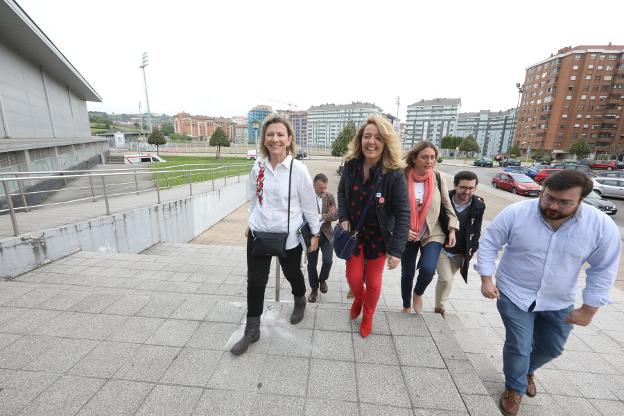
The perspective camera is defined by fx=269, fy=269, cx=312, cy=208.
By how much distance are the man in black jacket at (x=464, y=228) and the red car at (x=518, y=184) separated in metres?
16.9

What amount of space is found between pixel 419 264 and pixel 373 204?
41.8 inches

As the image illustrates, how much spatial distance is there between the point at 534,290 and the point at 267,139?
2.14 metres

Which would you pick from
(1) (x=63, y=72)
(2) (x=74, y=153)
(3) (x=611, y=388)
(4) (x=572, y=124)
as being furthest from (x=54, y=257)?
(4) (x=572, y=124)

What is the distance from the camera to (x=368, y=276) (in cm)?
224

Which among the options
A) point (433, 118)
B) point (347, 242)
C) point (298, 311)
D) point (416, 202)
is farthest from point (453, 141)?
point (433, 118)

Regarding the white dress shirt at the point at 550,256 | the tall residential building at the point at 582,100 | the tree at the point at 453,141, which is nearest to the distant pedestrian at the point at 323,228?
the white dress shirt at the point at 550,256

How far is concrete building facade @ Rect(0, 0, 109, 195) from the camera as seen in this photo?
944 centimetres

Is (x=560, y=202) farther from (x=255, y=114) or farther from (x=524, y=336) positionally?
(x=255, y=114)

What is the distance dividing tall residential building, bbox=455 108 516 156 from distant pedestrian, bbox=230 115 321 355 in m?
129

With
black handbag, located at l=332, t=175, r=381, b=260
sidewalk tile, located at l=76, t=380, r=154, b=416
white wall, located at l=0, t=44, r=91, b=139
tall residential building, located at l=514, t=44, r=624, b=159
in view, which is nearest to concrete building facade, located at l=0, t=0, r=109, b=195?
white wall, located at l=0, t=44, r=91, b=139

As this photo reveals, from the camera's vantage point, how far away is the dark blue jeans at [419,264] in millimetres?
2641

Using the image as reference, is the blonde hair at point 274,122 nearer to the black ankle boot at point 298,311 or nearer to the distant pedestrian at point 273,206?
the distant pedestrian at point 273,206

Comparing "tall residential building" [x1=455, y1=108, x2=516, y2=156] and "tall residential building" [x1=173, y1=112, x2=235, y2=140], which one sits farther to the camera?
"tall residential building" [x1=173, y1=112, x2=235, y2=140]

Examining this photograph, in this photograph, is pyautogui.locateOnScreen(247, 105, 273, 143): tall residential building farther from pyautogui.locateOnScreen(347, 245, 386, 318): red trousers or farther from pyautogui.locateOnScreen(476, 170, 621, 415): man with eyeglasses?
pyautogui.locateOnScreen(476, 170, 621, 415): man with eyeglasses
